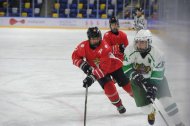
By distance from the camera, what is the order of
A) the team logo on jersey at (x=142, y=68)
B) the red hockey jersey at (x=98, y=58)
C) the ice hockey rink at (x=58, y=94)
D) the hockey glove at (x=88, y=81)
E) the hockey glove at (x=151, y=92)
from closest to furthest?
the ice hockey rink at (x=58, y=94) < the hockey glove at (x=151, y=92) < the team logo on jersey at (x=142, y=68) < the hockey glove at (x=88, y=81) < the red hockey jersey at (x=98, y=58)

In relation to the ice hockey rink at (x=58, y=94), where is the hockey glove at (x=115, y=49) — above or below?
above

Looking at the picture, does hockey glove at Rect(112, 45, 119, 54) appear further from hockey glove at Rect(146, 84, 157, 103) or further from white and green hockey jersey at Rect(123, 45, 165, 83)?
hockey glove at Rect(146, 84, 157, 103)

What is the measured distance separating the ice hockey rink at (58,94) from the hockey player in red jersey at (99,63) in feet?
0.84

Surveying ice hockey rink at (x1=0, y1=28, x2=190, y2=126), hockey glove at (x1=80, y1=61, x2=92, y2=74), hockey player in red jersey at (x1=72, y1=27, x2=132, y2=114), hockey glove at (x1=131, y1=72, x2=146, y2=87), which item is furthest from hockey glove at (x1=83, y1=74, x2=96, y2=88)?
hockey glove at (x1=131, y1=72, x2=146, y2=87)

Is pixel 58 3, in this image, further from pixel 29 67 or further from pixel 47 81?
pixel 47 81

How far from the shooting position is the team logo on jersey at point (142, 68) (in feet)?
9.96

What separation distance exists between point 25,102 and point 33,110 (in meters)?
0.38

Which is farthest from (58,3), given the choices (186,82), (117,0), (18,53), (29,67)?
(186,82)

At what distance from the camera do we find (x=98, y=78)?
354 centimetres

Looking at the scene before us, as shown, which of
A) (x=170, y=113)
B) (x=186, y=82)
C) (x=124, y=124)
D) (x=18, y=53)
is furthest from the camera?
(x=18, y=53)

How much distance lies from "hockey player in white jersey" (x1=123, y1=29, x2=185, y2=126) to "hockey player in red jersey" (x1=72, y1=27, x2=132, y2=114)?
516 mm

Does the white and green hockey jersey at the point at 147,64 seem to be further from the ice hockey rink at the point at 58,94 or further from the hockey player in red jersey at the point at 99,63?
the hockey player in red jersey at the point at 99,63

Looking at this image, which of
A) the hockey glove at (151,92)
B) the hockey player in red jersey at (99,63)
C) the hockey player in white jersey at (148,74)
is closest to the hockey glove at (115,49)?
the hockey player in red jersey at (99,63)

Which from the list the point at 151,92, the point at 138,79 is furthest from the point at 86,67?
the point at 151,92
